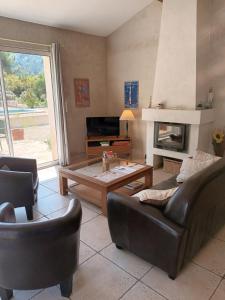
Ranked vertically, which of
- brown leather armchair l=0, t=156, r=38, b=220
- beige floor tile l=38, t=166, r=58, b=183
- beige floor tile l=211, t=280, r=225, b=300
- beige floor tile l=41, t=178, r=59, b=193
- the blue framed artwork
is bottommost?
beige floor tile l=211, t=280, r=225, b=300

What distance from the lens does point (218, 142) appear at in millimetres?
3947

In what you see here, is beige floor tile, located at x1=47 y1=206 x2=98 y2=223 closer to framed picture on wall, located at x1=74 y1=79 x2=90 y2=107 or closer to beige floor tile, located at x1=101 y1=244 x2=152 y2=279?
beige floor tile, located at x1=101 y1=244 x2=152 y2=279

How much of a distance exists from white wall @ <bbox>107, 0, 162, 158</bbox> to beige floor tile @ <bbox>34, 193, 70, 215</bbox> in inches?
97.2

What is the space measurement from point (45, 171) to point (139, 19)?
3.62m

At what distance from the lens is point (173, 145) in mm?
4070

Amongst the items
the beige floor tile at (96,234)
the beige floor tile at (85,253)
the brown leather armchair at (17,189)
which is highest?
the brown leather armchair at (17,189)

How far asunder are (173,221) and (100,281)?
0.78 meters

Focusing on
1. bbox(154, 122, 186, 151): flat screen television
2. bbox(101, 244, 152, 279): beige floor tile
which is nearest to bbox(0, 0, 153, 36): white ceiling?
bbox(154, 122, 186, 151): flat screen television

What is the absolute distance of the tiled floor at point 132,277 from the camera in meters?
1.66

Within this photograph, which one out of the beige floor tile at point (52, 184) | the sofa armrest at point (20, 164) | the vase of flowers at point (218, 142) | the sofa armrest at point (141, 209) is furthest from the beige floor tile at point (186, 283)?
the vase of flowers at point (218, 142)

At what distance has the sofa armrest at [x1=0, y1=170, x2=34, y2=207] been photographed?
2.48m

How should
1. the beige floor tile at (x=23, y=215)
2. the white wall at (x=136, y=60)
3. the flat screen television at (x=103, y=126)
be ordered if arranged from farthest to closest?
1. the flat screen television at (x=103, y=126)
2. the white wall at (x=136, y=60)
3. the beige floor tile at (x=23, y=215)

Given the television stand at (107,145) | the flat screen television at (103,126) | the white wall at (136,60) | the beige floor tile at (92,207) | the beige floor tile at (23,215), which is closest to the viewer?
the beige floor tile at (23,215)

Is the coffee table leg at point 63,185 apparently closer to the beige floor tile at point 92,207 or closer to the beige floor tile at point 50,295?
the beige floor tile at point 92,207
